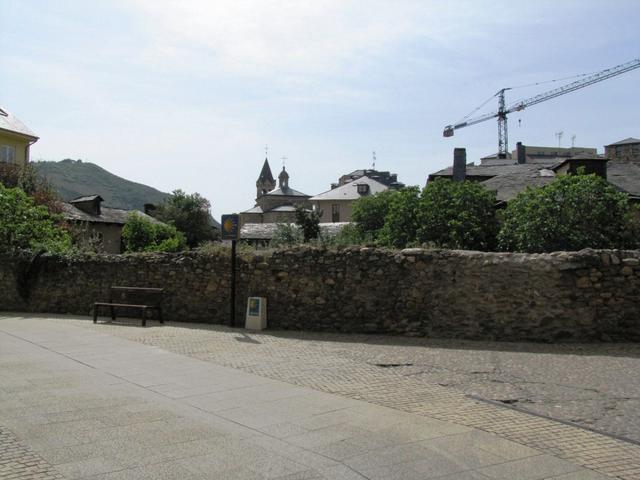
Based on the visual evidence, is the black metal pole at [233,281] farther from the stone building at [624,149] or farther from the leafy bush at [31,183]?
the stone building at [624,149]

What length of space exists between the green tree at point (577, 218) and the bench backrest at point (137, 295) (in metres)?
11.0

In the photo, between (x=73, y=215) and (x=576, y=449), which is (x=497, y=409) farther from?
(x=73, y=215)

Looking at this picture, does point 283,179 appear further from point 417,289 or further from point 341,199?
point 417,289

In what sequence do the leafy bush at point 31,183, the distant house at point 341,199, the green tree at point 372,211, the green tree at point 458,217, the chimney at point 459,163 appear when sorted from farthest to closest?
1. the distant house at point 341,199
2. the green tree at point 372,211
3. the chimney at point 459,163
4. the leafy bush at point 31,183
5. the green tree at point 458,217

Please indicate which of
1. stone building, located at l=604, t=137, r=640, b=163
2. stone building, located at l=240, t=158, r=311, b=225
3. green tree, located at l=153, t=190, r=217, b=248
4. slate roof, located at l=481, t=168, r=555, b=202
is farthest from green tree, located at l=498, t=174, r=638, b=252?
stone building, located at l=240, t=158, r=311, b=225

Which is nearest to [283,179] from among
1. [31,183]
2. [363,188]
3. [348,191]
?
[348,191]

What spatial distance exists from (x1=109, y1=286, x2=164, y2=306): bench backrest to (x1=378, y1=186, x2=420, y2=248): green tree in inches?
405

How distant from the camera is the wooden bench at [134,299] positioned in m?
14.8

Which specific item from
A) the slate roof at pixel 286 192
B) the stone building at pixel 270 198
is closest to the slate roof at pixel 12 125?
the stone building at pixel 270 198

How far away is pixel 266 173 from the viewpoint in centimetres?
13488

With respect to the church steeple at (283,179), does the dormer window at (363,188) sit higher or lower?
lower

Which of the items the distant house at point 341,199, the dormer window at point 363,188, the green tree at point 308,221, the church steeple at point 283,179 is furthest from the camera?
the church steeple at point 283,179

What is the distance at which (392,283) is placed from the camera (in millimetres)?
12758

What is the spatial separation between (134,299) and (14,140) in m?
30.5
